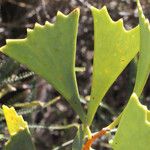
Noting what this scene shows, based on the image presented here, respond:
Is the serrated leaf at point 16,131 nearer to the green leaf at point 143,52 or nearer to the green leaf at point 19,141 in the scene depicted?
the green leaf at point 19,141

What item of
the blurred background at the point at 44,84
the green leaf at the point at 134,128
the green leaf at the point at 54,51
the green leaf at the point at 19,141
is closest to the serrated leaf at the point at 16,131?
the green leaf at the point at 19,141

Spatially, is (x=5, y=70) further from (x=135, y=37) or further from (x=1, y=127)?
(x=135, y=37)

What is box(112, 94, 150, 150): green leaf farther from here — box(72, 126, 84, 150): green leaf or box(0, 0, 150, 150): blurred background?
box(0, 0, 150, 150): blurred background

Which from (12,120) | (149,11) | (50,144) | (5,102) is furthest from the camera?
(50,144)

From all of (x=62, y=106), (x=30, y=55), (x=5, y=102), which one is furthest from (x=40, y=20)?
(x=30, y=55)

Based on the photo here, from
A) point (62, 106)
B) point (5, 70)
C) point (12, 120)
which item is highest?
point (12, 120)

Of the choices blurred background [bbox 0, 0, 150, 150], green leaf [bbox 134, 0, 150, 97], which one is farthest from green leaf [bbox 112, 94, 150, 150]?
blurred background [bbox 0, 0, 150, 150]
